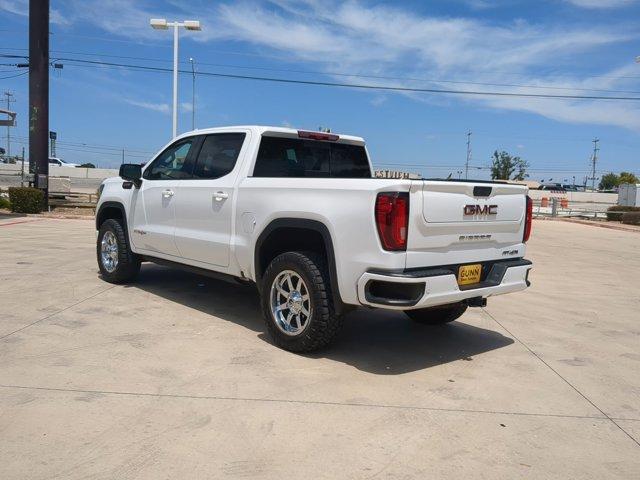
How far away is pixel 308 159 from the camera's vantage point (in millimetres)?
6023

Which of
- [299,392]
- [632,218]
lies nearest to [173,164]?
[299,392]

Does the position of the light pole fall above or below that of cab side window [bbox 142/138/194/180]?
above

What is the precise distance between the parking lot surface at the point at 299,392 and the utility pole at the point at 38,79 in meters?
13.2

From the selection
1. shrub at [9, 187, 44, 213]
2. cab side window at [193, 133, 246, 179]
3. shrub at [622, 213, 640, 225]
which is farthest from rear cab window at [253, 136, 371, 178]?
shrub at [622, 213, 640, 225]

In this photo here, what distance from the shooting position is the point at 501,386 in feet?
14.6

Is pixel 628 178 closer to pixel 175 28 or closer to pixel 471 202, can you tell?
pixel 175 28

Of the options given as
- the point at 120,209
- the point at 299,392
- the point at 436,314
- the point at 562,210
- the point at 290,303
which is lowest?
the point at 299,392

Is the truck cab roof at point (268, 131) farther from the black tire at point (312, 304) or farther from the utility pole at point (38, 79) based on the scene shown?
the utility pole at point (38, 79)

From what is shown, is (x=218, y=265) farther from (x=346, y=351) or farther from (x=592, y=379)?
(x=592, y=379)

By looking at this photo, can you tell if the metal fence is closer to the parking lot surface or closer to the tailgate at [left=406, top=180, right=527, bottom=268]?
the parking lot surface

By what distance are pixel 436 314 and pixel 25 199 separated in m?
16.1

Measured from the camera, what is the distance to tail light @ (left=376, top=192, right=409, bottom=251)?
13.5 ft

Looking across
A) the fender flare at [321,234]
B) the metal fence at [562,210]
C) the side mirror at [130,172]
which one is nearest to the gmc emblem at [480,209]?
the fender flare at [321,234]

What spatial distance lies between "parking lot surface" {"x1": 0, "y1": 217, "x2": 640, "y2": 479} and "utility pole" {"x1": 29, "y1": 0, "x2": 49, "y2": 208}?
13173 mm
